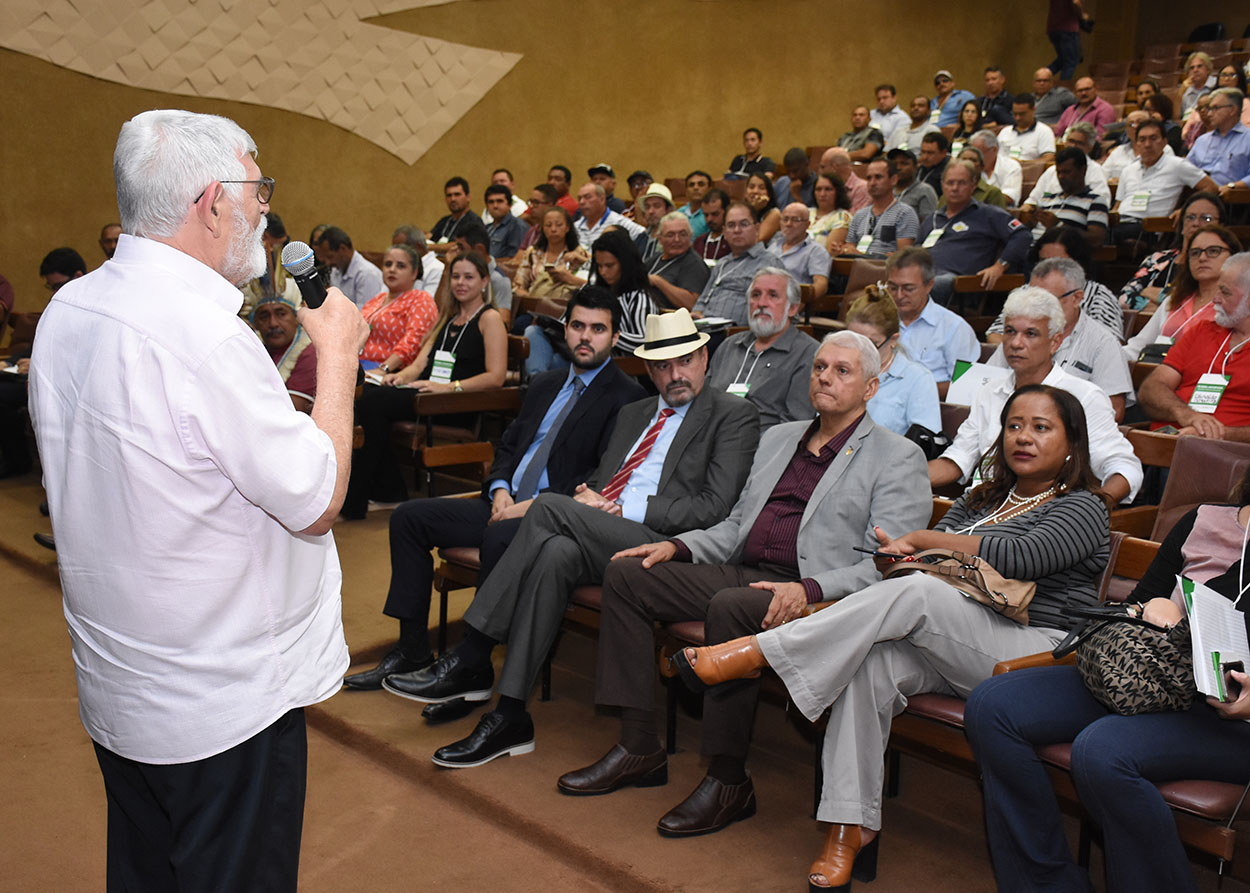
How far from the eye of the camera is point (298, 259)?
1434mm

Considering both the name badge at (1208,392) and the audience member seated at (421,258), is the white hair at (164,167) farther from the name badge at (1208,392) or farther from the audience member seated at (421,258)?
the audience member seated at (421,258)

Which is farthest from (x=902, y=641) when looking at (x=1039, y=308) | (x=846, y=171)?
(x=846, y=171)

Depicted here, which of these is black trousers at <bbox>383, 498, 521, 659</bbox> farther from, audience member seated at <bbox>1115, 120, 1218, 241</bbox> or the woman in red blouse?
audience member seated at <bbox>1115, 120, 1218, 241</bbox>

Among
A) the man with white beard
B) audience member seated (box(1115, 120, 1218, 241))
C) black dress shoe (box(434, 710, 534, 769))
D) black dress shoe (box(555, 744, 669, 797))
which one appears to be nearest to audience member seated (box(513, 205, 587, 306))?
the man with white beard

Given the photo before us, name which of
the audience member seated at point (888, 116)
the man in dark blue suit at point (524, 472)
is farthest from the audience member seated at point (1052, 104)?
the man in dark blue suit at point (524, 472)

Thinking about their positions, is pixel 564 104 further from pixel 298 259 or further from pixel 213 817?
pixel 213 817

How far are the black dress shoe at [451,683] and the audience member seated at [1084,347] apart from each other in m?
1.97

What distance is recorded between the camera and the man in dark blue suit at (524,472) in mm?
3129

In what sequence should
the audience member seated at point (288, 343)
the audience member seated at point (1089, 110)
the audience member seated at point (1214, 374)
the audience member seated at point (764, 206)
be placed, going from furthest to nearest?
the audience member seated at point (1089, 110), the audience member seated at point (764, 206), the audience member seated at point (288, 343), the audience member seated at point (1214, 374)

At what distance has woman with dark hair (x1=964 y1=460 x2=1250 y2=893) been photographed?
1.76 m

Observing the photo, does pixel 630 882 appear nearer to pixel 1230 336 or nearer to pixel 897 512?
pixel 897 512

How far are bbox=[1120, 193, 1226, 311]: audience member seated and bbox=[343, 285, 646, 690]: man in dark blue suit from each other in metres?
2.80

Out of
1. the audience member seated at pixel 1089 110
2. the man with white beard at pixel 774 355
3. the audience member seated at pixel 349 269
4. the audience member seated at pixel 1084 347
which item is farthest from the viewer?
the audience member seated at pixel 1089 110

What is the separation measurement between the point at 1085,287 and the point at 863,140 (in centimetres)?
673
